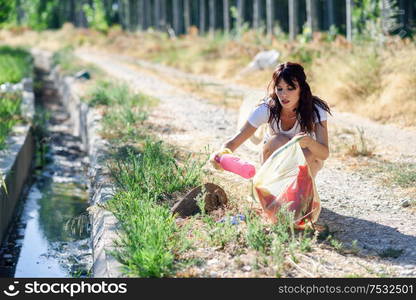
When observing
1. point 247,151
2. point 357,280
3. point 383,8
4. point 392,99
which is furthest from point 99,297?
point 383,8

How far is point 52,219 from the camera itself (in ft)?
26.6

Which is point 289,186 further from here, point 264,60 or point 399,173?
point 264,60

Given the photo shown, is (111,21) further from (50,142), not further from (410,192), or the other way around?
(410,192)

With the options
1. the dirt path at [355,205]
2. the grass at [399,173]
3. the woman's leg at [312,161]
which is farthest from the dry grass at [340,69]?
the woman's leg at [312,161]

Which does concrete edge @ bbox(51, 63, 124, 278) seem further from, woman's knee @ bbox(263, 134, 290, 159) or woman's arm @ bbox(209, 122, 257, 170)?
woman's knee @ bbox(263, 134, 290, 159)

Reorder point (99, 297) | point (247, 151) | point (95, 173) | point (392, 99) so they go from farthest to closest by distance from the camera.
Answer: point (392, 99)
point (247, 151)
point (95, 173)
point (99, 297)

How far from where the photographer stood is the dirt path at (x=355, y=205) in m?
4.45

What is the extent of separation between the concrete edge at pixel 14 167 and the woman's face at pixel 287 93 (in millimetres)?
2483

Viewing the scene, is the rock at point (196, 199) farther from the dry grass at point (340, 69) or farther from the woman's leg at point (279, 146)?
the dry grass at point (340, 69)

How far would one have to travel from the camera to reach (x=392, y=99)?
10320 millimetres

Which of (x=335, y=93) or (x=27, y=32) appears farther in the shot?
(x=27, y=32)

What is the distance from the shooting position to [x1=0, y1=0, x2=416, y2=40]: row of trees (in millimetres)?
27398

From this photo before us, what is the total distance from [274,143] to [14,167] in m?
3.68

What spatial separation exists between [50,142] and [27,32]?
4181 cm
